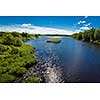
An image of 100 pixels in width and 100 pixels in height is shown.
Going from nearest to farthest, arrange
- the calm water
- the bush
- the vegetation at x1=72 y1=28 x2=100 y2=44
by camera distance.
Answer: the bush
the calm water
the vegetation at x1=72 y1=28 x2=100 y2=44

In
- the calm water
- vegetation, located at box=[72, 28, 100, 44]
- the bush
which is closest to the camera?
the bush

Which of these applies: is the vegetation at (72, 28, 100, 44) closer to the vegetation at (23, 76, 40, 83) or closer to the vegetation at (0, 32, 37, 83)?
the vegetation at (0, 32, 37, 83)

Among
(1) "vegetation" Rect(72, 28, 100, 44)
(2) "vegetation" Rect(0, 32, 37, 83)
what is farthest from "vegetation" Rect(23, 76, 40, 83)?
(1) "vegetation" Rect(72, 28, 100, 44)

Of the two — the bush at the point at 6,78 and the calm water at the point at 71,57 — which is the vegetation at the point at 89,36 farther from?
the bush at the point at 6,78

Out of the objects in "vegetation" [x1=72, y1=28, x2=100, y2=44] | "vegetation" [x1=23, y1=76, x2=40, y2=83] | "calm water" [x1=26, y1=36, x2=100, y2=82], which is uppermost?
"vegetation" [x1=72, y1=28, x2=100, y2=44]

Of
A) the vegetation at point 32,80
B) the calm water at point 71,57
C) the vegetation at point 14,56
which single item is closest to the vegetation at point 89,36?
the calm water at point 71,57

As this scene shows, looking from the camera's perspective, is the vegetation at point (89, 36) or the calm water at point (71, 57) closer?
the calm water at point (71, 57)
